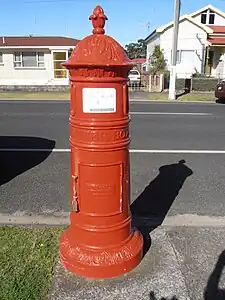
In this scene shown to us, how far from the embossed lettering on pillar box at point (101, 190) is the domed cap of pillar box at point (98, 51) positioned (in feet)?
2.69

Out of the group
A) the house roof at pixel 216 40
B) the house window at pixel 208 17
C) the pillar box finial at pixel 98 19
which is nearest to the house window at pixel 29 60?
the house roof at pixel 216 40

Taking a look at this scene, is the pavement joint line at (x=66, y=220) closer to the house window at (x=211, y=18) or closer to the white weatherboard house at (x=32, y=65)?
the white weatherboard house at (x=32, y=65)

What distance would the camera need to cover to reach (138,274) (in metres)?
2.92

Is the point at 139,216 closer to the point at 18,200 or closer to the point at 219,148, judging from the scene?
the point at 18,200

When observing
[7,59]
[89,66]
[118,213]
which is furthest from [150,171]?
[7,59]

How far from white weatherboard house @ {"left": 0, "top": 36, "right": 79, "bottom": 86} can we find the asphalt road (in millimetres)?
17422

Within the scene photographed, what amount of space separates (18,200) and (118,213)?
2068 mm

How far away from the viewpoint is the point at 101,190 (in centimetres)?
280

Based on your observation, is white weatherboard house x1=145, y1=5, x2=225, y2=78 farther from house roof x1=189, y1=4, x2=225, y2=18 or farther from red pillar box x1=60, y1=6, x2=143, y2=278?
red pillar box x1=60, y1=6, x2=143, y2=278

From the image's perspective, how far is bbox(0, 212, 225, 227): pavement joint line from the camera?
3.87m

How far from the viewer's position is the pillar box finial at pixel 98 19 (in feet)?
8.74

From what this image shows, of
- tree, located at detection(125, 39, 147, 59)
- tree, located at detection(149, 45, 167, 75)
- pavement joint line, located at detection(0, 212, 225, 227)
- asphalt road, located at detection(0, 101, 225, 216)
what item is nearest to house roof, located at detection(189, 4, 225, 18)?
tree, located at detection(149, 45, 167, 75)

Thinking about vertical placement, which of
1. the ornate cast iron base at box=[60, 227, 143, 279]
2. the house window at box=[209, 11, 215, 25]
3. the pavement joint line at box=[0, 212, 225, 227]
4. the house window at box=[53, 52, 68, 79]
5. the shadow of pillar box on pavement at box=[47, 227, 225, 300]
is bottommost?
the shadow of pillar box on pavement at box=[47, 227, 225, 300]

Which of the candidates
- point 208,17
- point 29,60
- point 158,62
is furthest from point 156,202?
point 208,17
